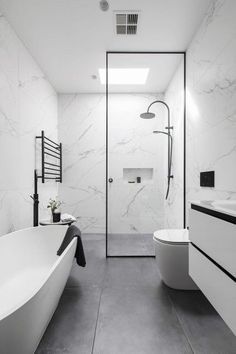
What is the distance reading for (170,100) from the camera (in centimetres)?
280

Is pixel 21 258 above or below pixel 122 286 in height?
above

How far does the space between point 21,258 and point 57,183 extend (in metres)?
1.71

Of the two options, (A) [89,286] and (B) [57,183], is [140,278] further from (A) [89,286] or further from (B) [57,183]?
(B) [57,183]

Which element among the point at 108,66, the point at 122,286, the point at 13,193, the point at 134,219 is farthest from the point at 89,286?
the point at 108,66

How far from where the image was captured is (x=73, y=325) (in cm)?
146

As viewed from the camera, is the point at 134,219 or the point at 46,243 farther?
the point at 134,219

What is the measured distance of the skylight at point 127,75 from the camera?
9.40 ft

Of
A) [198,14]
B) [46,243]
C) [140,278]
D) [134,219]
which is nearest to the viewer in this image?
[198,14]

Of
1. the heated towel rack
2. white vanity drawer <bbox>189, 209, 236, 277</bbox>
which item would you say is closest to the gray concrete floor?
white vanity drawer <bbox>189, 209, 236, 277</bbox>

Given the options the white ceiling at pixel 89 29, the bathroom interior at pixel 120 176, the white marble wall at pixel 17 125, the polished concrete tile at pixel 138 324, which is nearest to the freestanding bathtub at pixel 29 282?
the bathroom interior at pixel 120 176

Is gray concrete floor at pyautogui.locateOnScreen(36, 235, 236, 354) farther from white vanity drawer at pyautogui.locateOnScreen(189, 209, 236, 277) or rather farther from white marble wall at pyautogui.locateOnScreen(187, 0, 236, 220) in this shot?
white marble wall at pyautogui.locateOnScreen(187, 0, 236, 220)

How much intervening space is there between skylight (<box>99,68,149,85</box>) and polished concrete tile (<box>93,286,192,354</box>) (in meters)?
2.64

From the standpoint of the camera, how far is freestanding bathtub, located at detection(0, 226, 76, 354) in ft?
2.92

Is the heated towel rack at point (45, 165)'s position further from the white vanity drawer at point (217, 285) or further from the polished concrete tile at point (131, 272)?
the white vanity drawer at point (217, 285)
